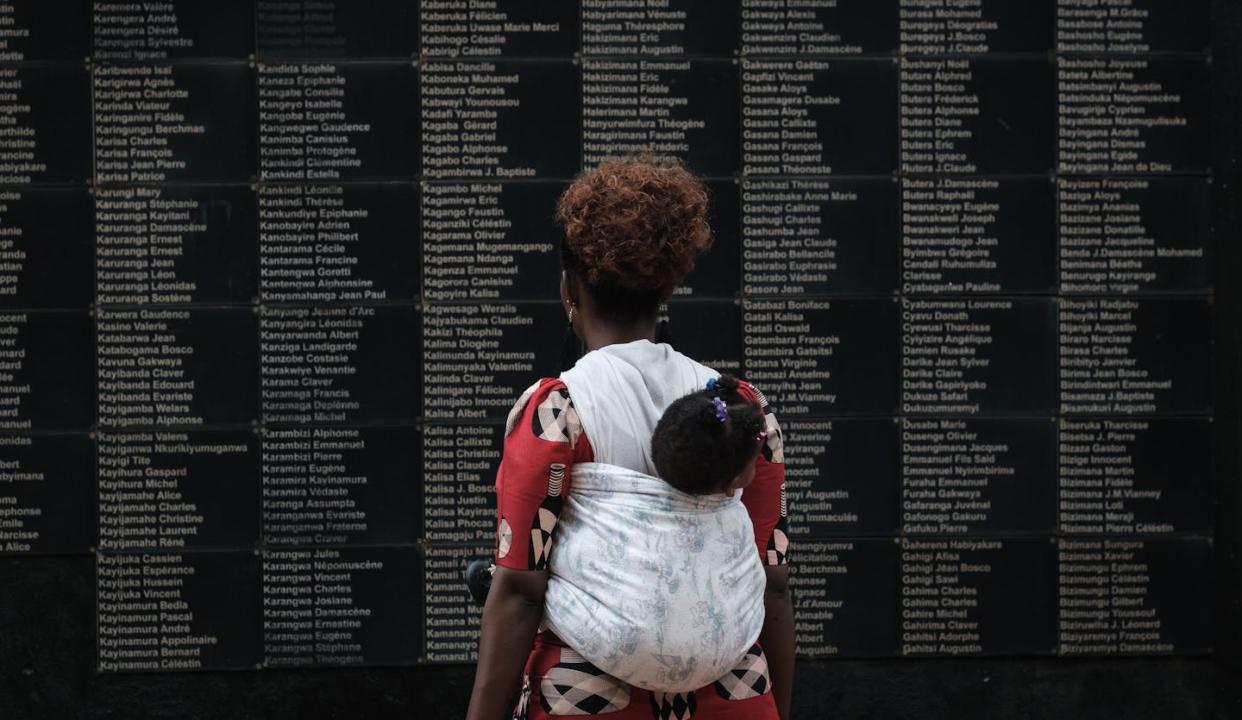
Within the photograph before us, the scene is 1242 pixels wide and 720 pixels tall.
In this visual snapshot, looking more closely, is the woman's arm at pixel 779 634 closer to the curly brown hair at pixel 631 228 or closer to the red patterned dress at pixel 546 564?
the red patterned dress at pixel 546 564

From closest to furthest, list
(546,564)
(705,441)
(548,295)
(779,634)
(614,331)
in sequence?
A: 1. (705,441)
2. (546,564)
3. (614,331)
4. (779,634)
5. (548,295)

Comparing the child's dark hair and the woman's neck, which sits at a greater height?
the woman's neck

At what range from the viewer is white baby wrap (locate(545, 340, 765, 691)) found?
7.99 feet

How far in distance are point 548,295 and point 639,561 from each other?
9.96 ft

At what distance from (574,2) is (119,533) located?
117 inches

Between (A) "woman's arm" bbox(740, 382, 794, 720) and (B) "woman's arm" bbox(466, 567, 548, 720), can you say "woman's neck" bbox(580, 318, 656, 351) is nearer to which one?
(A) "woman's arm" bbox(740, 382, 794, 720)

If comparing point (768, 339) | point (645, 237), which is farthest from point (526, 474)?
point (768, 339)

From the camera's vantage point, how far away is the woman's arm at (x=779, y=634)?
9.15ft

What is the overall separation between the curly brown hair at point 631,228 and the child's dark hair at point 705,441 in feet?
0.89

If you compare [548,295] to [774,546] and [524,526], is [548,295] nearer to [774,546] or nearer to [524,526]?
[774,546]

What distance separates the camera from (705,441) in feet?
7.97

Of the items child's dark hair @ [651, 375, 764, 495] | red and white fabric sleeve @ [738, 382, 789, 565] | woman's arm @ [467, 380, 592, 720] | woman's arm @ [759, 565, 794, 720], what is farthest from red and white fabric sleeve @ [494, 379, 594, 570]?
woman's arm @ [759, 565, 794, 720]

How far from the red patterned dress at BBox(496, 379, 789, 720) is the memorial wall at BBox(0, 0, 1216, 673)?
2.85 metres

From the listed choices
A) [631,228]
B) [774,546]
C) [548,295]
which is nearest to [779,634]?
[774,546]
